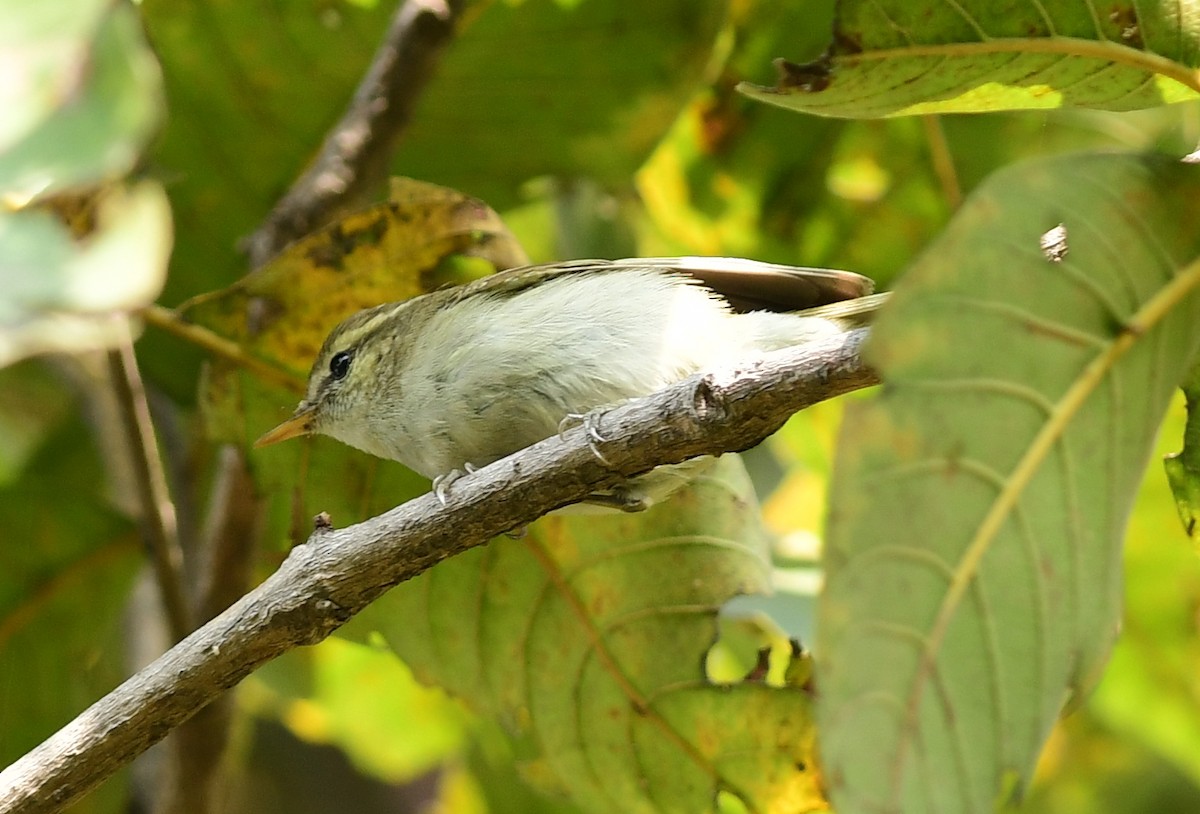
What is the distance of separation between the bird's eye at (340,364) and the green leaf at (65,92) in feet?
2.17

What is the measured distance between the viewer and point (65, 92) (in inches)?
84.3

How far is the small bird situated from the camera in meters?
2.27

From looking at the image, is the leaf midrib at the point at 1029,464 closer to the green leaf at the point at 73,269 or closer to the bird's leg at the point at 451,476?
the bird's leg at the point at 451,476

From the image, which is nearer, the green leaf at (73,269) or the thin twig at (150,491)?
the green leaf at (73,269)

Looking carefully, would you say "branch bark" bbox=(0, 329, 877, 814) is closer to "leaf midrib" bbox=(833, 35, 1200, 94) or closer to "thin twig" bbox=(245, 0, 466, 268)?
"leaf midrib" bbox=(833, 35, 1200, 94)

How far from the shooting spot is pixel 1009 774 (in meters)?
1.36

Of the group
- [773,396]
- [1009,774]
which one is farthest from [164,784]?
[1009,774]

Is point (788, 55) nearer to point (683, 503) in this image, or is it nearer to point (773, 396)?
point (683, 503)

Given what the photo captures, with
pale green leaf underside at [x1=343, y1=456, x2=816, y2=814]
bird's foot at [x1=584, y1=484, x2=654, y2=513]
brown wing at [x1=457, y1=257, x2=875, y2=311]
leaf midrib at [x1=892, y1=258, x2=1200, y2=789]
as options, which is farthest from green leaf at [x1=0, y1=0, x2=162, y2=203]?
leaf midrib at [x1=892, y1=258, x2=1200, y2=789]

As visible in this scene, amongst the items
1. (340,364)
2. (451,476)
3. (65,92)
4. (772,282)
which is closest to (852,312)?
(772,282)

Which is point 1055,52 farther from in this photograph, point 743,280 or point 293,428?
point 293,428

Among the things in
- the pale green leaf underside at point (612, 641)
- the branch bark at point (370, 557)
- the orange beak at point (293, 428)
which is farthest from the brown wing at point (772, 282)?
the orange beak at point (293, 428)

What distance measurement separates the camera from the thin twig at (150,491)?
2.75 meters

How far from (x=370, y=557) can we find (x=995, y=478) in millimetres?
851
